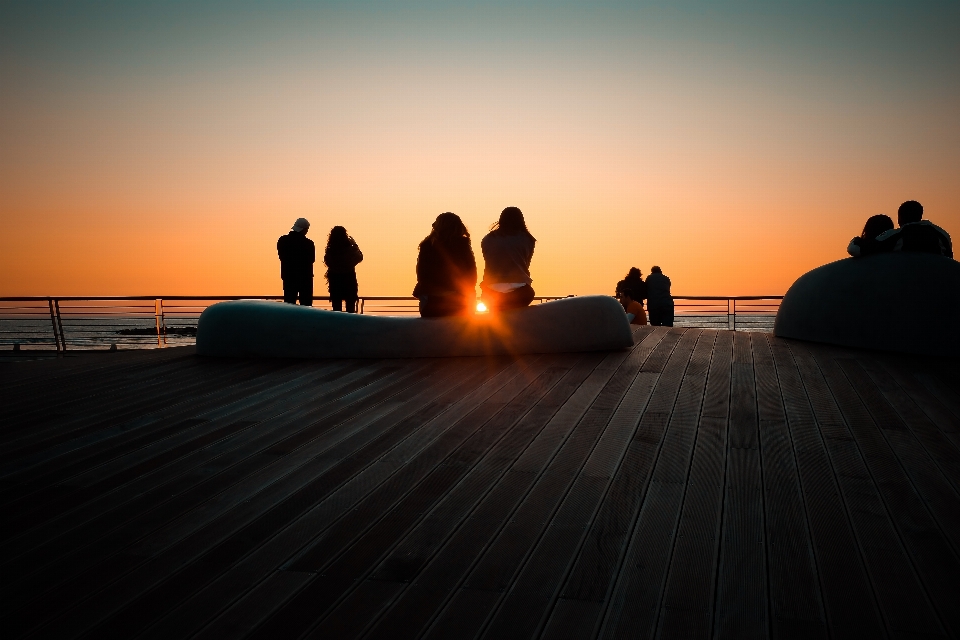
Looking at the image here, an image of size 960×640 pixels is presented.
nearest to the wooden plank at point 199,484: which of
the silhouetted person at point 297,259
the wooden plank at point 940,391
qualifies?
the wooden plank at point 940,391

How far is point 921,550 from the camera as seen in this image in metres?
2.16

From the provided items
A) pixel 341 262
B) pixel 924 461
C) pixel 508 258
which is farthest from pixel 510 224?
pixel 924 461

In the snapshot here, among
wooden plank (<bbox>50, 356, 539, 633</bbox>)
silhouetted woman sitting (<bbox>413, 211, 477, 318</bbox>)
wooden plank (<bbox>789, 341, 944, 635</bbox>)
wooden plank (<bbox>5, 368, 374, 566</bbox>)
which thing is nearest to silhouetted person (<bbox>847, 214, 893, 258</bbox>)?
wooden plank (<bbox>789, 341, 944, 635</bbox>)

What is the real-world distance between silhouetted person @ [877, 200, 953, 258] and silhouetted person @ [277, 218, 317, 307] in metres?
6.39

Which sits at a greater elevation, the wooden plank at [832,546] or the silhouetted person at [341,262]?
the silhouetted person at [341,262]

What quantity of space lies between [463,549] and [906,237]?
6.00 metres

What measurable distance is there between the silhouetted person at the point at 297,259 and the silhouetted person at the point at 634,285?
5.03 meters

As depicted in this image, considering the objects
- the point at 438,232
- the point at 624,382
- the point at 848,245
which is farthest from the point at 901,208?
the point at 438,232

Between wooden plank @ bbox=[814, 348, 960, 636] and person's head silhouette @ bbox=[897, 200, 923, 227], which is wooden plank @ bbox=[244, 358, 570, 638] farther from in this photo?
person's head silhouette @ bbox=[897, 200, 923, 227]

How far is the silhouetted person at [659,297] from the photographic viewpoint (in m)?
11.3

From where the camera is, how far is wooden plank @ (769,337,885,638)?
5.77 ft

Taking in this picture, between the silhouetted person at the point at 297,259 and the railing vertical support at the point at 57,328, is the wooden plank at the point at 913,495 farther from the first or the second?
the railing vertical support at the point at 57,328

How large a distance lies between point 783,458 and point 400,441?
178 cm

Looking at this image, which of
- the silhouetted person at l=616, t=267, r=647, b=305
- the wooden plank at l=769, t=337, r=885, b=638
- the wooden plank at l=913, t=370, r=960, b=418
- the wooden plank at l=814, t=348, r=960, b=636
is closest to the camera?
the wooden plank at l=769, t=337, r=885, b=638
